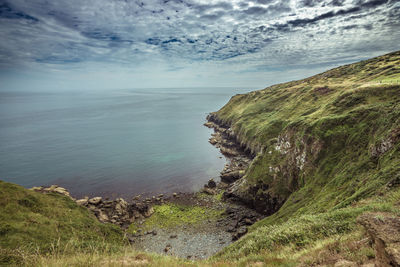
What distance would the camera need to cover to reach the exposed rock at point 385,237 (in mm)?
5926

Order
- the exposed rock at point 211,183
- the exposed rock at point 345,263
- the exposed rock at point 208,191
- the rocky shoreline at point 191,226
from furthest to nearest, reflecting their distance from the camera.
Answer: the exposed rock at point 211,183, the exposed rock at point 208,191, the rocky shoreline at point 191,226, the exposed rock at point 345,263

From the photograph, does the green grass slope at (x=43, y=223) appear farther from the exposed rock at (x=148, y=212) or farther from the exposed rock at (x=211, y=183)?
the exposed rock at (x=211, y=183)

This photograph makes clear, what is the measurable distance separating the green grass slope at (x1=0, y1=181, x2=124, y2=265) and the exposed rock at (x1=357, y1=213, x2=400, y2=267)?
1930cm

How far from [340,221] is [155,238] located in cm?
3229

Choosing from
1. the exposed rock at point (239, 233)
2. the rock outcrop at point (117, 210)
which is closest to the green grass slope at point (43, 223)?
the rock outcrop at point (117, 210)

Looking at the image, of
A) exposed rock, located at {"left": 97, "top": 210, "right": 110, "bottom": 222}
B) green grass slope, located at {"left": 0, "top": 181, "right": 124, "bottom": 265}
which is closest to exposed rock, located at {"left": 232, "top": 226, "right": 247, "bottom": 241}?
green grass slope, located at {"left": 0, "top": 181, "right": 124, "bottom": 265}

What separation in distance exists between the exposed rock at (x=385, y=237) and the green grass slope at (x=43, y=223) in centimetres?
1930

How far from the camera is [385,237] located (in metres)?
6.83

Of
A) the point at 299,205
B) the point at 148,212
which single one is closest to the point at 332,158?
the point at 299,205

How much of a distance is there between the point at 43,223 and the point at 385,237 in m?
32.8

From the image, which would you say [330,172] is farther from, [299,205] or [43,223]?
[43,223]

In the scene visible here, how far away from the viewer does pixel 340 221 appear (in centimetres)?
1299

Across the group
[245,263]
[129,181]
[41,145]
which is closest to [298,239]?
[245,263]

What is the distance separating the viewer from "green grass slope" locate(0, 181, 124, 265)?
19969 mm
